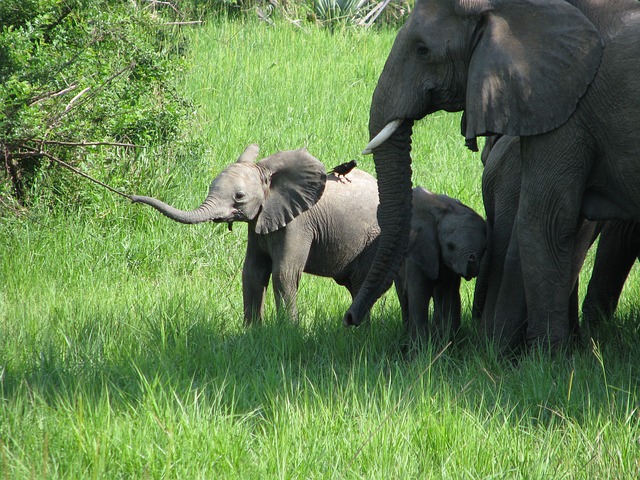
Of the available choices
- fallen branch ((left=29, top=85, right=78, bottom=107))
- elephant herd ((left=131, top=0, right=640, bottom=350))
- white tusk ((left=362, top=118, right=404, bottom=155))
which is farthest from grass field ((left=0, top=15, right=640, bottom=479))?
white tusk ((left=362, top=118, right=404, bottom=155))

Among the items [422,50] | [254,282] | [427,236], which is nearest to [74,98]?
[254,282]

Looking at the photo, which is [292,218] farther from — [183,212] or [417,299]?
[417,299]

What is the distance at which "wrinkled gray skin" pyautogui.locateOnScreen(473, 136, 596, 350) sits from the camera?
5.50m

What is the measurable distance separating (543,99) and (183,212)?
7.27 feet

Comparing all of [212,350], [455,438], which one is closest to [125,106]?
[212,350]

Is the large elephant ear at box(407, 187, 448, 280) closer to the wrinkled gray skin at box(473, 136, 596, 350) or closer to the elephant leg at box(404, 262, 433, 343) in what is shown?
the elephant leg at box(404, 262, 433, 343)

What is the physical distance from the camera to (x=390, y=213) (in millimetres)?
5332

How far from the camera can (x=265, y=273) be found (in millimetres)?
6609

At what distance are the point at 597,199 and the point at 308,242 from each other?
216 centimetres

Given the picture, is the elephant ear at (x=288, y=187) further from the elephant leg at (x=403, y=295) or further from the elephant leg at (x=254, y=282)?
the elephant leg at (x=403, y=295)

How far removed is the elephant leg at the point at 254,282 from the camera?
6414 millimetres

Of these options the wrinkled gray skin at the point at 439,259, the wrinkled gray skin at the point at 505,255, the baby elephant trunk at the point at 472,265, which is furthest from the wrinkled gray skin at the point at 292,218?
the baby elephant trunk at the point at 472,265

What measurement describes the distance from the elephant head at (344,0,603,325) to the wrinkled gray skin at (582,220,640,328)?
1.60 m

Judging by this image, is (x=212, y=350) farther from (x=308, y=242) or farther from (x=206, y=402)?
(x=308, y=242)
